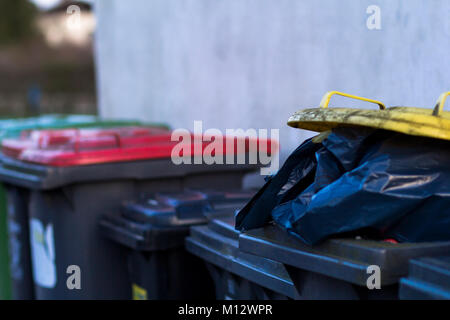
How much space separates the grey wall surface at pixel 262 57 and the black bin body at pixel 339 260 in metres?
1.25

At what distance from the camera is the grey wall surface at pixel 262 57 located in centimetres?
290

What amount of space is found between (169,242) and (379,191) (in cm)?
135

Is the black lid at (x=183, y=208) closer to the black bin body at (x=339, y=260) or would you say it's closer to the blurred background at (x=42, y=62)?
the black bin body at (x=339, y=260)

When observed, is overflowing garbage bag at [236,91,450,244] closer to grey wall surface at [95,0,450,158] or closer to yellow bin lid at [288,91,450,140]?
yellow bin lid at [288,91,450,140]

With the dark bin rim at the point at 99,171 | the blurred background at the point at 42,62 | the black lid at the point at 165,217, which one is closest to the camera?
the black lid at the point at 165,217

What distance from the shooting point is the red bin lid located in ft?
10.1

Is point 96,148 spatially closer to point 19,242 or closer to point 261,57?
point 19,242

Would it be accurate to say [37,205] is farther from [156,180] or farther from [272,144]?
[272,144]

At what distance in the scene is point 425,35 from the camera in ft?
9.12

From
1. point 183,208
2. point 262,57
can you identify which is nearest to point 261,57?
point 262,57

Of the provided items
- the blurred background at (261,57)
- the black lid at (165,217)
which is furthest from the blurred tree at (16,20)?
the black lid at (165,217)

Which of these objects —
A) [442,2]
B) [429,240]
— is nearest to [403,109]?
[429,240]

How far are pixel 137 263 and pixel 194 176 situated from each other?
0.63 metres
